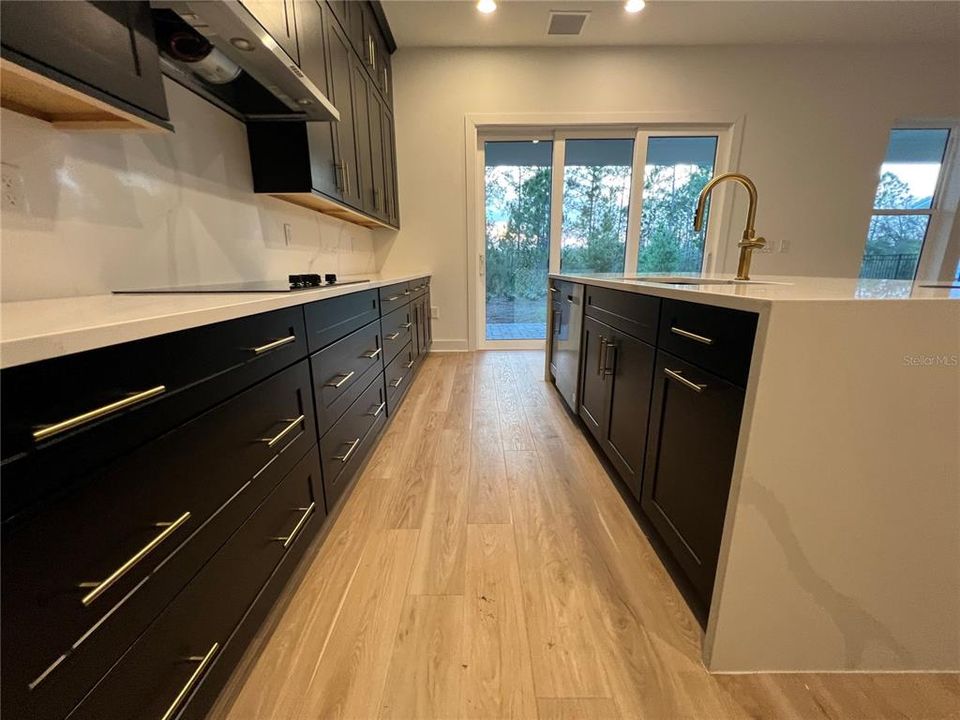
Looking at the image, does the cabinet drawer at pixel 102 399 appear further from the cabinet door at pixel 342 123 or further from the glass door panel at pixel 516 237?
the glass door panel at pixel 516 237

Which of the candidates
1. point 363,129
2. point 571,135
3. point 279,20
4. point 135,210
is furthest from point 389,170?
point 135,210

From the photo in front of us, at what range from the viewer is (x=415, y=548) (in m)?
1.23

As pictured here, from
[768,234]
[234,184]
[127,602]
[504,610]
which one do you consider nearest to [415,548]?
[504,610]

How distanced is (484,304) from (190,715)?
3.61 m

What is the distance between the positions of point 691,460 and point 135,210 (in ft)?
→ 5.82

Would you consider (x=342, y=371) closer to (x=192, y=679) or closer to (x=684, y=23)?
(x=192, y=679)

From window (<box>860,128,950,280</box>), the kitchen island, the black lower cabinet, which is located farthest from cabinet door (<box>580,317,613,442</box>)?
window (<box>860,128,950,280</box>)

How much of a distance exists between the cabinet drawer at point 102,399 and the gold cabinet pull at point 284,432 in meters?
0.17

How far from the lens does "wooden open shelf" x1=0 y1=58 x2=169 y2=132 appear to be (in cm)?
69

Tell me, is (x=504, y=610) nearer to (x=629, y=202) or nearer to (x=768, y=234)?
(x=629, y=202)

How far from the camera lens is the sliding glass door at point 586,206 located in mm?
3666

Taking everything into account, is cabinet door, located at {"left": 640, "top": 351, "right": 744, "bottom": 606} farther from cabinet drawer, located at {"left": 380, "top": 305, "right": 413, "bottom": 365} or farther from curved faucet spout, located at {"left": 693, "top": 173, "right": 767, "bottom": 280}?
cabinet drawer, located at {"left": 380, "top": 305, "right": 413, "bottom": 365}

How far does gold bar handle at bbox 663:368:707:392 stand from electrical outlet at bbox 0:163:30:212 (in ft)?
5.39

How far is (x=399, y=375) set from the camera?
7.77 feet
